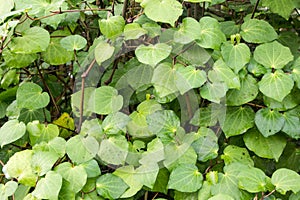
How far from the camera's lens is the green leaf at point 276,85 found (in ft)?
3.70

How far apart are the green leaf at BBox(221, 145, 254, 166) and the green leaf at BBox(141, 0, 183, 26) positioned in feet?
1.23

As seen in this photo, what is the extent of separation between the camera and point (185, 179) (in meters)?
1.10

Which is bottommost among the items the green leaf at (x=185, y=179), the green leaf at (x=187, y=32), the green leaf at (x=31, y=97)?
the green leaf at (x=185, y=179)

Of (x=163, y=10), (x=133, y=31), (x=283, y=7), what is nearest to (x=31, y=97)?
(x=133, y=31)

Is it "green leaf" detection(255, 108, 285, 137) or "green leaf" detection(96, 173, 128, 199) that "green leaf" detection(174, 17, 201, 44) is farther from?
"green leaf" detection(96, 173, 128, 199)

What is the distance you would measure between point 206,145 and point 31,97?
507 millimetres

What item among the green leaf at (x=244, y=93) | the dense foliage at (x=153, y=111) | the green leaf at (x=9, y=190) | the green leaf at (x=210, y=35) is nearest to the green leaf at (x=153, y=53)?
the dense foliage at (x=153, y=111)

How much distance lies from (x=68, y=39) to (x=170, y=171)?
1.56 ft

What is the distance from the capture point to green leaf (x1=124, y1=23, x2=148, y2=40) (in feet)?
3.83

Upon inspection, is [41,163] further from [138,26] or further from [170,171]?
[138,26]

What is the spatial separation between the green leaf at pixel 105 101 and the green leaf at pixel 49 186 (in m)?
0.20

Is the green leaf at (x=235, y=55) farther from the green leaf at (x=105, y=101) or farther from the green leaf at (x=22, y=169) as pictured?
the green leaf at (x=22, y=169)

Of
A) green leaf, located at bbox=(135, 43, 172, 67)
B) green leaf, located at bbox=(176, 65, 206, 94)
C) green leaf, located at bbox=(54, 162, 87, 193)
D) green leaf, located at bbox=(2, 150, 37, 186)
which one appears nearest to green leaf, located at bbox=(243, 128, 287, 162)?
green leaf, located at bbox=(176, 65, 206, 94)

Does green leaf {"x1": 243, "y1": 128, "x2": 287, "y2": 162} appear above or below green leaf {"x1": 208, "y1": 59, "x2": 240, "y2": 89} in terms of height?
below
